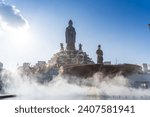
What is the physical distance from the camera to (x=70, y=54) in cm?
7681

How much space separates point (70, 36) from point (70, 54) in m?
5.92

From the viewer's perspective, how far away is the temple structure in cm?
7431

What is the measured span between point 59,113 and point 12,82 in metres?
59.6

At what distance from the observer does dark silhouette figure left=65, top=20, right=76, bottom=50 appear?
7794 centimetres

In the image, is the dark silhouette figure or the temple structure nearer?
the temple structure

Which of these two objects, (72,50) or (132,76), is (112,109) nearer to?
(132,76)

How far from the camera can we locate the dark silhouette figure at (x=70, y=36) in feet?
256

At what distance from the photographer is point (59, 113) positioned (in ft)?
39.4

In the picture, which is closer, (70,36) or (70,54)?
(70,54)

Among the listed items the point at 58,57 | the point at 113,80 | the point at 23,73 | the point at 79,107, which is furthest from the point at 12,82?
the point at 79,107

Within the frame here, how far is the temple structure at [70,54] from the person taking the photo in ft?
244

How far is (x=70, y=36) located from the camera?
78.8m

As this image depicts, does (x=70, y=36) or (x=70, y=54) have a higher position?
(x=70, y=36)

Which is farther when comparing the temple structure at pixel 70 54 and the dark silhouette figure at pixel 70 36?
the dark silhouette figure at pixel 70 36
